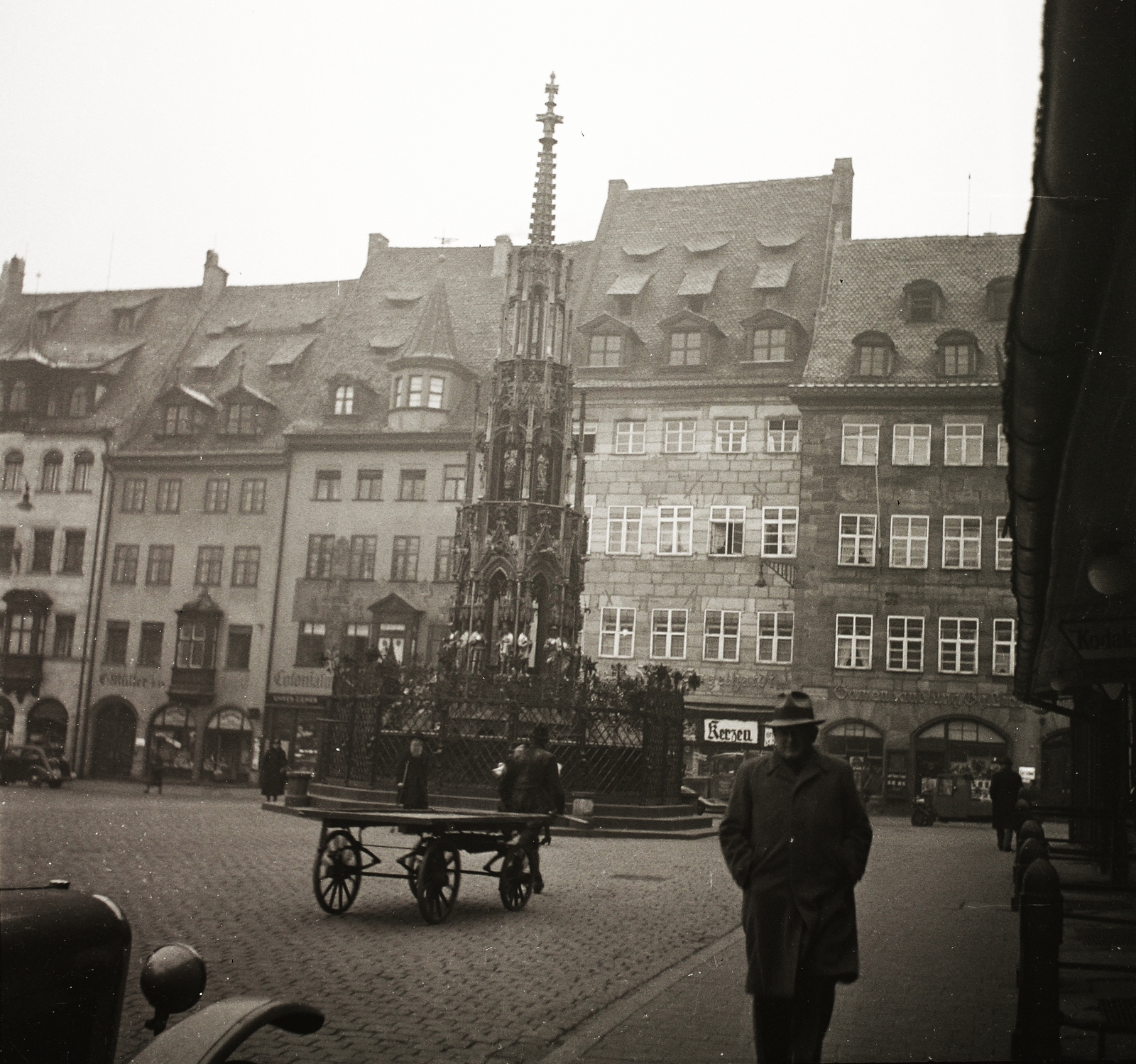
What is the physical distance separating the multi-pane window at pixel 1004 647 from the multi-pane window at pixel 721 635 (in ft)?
23.6

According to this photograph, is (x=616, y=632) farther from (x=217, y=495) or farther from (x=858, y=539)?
(x=217, y=495)

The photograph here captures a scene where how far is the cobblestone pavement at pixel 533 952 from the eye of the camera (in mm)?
7164

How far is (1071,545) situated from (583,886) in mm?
7144

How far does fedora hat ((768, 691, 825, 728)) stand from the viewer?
6.12 metres

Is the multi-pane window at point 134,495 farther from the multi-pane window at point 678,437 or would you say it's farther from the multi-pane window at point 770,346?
the multi-pane window at point 770,346

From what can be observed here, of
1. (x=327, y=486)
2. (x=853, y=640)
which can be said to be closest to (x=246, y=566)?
(x=327, y=486)

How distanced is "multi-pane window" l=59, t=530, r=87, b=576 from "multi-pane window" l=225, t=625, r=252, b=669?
5.82 metres

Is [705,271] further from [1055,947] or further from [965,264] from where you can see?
[1055,947]

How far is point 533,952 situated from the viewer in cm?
1035

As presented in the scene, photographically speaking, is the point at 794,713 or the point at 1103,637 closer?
the point at 794,713

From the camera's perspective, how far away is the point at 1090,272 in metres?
4.80

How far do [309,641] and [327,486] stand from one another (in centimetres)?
501

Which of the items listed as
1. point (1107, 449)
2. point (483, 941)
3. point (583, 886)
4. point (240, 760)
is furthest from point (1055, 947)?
point (240, 760)

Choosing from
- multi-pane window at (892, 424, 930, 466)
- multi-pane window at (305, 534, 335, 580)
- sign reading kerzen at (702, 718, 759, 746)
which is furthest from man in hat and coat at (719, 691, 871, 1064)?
multi-pane window at (305, 534, 335, 580)
